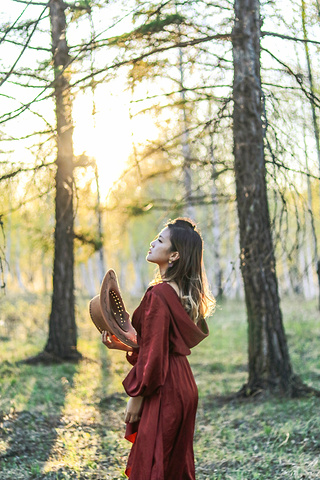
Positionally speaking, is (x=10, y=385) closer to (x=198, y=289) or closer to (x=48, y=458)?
(x=48, y=458)

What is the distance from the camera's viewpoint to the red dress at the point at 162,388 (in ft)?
10.2

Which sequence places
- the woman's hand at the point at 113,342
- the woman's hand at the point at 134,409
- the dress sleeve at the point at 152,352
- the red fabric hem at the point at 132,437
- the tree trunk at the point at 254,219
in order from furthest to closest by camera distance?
1. the tree trunk at the point at 254,219
2. the woman's hand at the point at 113,342
3. the red fabric hem at the point at 132,437
4. the woman's hand at the point at 134,409
5. the dress sleeve at the point at 152,352

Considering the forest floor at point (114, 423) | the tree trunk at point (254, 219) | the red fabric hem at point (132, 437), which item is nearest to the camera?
the red fabric hem at point (132, 437)

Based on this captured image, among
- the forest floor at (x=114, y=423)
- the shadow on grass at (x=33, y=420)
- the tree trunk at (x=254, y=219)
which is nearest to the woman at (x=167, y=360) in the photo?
the forest floor at (x=114, y=423)

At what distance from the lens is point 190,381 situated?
131 inches

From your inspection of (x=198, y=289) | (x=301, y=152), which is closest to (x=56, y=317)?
(x=301, y=152)

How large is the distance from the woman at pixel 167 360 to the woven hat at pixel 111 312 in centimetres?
8

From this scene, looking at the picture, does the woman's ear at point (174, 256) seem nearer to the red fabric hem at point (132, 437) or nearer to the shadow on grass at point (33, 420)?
the red fabric hem at point (132, 437)

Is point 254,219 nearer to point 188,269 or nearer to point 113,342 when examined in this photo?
point 188,269

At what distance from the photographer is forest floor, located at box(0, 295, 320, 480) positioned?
4996 mm

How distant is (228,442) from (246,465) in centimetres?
72

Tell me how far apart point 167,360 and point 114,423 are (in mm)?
3911

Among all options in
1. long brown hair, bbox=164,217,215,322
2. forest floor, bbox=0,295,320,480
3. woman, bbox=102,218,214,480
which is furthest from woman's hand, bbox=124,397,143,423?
forest floor, bbox=0,295,320,480

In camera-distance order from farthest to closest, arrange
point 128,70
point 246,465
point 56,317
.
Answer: point 56,317 < point 128,70 < point 246,465
